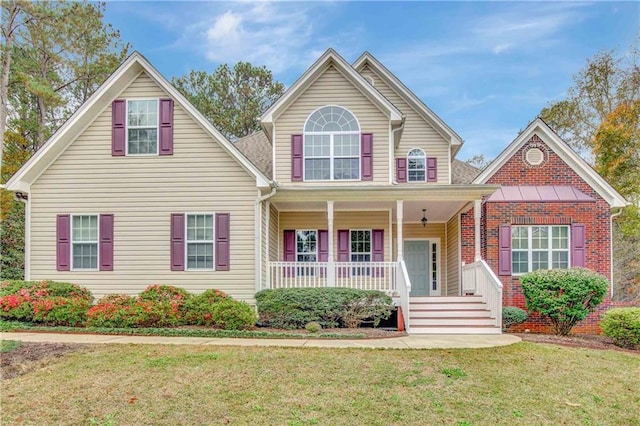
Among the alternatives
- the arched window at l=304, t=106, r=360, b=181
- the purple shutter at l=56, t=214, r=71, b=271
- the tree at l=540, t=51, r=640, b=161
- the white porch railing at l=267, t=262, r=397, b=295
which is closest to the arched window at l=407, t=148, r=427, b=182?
the arched window at l=304, t=106, r=360, b=181

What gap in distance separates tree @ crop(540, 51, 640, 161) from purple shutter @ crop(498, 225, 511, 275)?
580 inches

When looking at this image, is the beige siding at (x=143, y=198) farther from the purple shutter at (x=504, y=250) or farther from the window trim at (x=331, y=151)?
the purple shutter at (x=504, y=250)

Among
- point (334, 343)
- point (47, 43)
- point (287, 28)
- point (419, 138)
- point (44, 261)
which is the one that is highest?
point (47, 43)

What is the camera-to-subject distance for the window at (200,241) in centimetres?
1286

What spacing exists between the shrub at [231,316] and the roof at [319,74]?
5.52m

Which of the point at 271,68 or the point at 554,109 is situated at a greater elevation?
the point at 271,68

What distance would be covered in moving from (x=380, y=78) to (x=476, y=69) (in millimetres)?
4806

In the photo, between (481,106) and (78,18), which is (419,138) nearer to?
(481,106)

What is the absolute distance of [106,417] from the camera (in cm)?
558

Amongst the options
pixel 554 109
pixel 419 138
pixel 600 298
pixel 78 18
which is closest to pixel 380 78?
pixel 419 138

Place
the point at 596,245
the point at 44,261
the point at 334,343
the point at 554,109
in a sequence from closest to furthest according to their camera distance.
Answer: the point at 334,343
the point at 44,261
the point at 596,245
the point at 554,109

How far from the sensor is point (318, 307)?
1149 cm

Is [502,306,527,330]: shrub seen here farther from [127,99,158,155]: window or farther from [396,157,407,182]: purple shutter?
[127,99,158,155]: window

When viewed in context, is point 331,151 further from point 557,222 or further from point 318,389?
point 318,389
